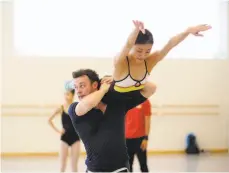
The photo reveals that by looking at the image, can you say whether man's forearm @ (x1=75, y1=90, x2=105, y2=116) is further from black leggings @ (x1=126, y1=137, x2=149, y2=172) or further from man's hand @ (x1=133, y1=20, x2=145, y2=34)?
black leggings @ (x1=126, y1=137, x2=149, y2=172)

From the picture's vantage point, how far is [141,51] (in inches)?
75.7

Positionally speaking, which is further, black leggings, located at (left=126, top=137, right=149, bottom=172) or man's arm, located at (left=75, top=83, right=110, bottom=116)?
black leggings, located at (left=126, top=137, right=149, bottom=172)

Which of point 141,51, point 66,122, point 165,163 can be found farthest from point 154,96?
point 141,51

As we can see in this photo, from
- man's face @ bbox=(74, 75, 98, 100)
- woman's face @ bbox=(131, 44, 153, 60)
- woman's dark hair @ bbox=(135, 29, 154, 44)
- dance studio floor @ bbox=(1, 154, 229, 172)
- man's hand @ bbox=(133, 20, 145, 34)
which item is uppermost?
man's hand @ bbox=(133, 20, 145, 34)

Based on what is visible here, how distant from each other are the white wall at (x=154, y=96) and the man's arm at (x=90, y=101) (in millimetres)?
4229

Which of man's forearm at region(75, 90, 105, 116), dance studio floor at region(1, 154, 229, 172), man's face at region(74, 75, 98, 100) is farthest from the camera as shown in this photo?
dance studio floor at region(1, 154, 229, 172)

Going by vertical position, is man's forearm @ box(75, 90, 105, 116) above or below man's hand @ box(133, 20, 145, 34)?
below

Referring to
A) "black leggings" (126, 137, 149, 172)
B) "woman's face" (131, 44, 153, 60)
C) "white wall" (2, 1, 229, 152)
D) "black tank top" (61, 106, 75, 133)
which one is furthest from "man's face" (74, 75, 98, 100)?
"white wall" (2, 1, 229, 152)

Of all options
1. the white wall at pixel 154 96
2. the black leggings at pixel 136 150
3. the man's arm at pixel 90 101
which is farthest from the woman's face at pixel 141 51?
the white wall at pixel 154 96

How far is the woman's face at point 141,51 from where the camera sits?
1.89 metres

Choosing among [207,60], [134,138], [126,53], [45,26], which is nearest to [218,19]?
[207,60]

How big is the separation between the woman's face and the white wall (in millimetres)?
4018

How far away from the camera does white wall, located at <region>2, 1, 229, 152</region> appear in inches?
232

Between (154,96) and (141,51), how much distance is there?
4285 millimetres
